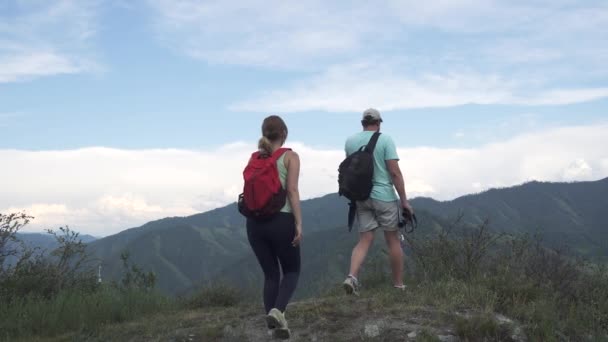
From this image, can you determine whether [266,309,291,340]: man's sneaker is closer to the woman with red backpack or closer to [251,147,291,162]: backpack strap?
the woman with red backpack

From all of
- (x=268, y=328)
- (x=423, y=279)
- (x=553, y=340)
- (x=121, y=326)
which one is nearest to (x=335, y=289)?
(x=423, y=279)

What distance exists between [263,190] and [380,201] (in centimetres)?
166

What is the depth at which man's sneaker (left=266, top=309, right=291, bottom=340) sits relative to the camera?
4.75m

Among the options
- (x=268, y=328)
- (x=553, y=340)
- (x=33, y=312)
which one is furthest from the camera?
(x=33, y=312)

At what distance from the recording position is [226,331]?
521cm

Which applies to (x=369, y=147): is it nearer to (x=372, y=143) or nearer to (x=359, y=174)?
(x=372, y=143)

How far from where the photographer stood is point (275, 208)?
4.66 meters

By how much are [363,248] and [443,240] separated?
169cm

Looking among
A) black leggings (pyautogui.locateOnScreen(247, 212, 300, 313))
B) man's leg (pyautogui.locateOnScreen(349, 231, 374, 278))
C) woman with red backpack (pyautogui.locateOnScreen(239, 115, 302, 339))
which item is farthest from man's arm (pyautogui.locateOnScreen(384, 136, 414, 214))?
black leggings (pyautogui.locateOnScreen(247, 212, 300, 313))

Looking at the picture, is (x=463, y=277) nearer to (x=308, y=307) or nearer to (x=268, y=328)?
(x=308, y=307)

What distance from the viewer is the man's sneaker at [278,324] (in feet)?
15.6

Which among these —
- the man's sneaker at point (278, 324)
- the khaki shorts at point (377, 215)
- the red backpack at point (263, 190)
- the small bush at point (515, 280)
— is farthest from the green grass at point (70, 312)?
the small bush at point (515, 280)

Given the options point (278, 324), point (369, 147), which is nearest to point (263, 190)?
point (278, 324)

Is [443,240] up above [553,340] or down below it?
above
